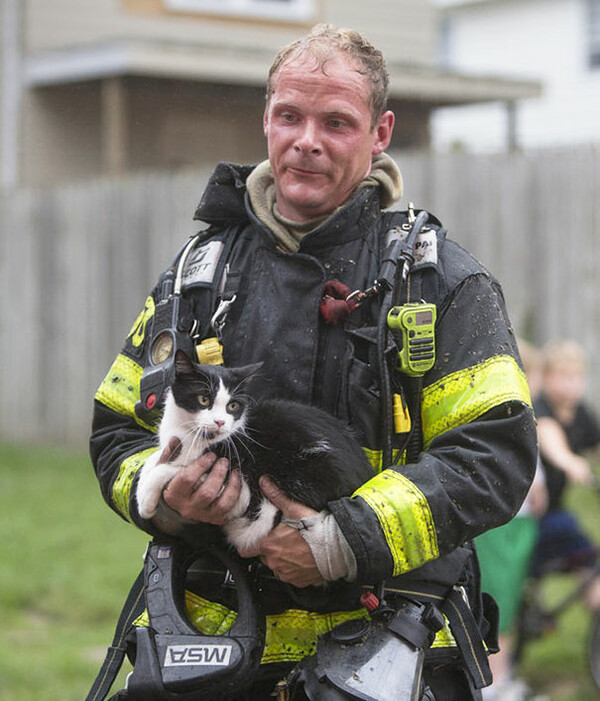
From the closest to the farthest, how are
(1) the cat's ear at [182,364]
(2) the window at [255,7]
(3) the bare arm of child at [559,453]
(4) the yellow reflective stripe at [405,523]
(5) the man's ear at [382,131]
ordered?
(4) the yellow reflective stripe at [405,523]
(1) the cat's ear at [182,364]
(5) the man's ear at [382,131]
(3) the bare arm of child at [559,453]
(2) the window at [255,7]

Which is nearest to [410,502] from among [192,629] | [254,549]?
[254,549]

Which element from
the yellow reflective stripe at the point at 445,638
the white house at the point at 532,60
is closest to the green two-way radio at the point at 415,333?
the yellow reflective stripe at the point at 445,638

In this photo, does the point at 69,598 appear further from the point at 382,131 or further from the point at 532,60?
the point at 532,60

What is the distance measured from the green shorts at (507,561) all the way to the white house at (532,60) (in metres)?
16.8

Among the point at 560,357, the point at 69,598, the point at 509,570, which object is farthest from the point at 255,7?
the point at 509,570

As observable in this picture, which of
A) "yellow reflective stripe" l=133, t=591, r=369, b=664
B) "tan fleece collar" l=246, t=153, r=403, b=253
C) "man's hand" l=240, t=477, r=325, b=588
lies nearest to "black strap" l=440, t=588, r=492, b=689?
"yellow reflective stripe" l=133, t=591, r=369, b=664

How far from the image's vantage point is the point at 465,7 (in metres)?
25.5

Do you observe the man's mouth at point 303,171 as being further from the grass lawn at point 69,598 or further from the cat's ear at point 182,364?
the grass lawn at point 69,598

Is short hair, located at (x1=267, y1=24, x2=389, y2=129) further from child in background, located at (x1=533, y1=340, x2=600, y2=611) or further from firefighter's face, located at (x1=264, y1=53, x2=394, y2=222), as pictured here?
child in background, located at (x1=533, y1=340, x2=600, y2=611)

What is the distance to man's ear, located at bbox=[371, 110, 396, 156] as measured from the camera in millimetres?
3010

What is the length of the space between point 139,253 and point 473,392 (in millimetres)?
9572

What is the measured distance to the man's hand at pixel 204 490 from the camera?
2600mm

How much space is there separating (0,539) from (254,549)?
5997 millimetres

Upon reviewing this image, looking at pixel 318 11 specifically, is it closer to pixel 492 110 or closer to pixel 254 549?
pixel 492 110
